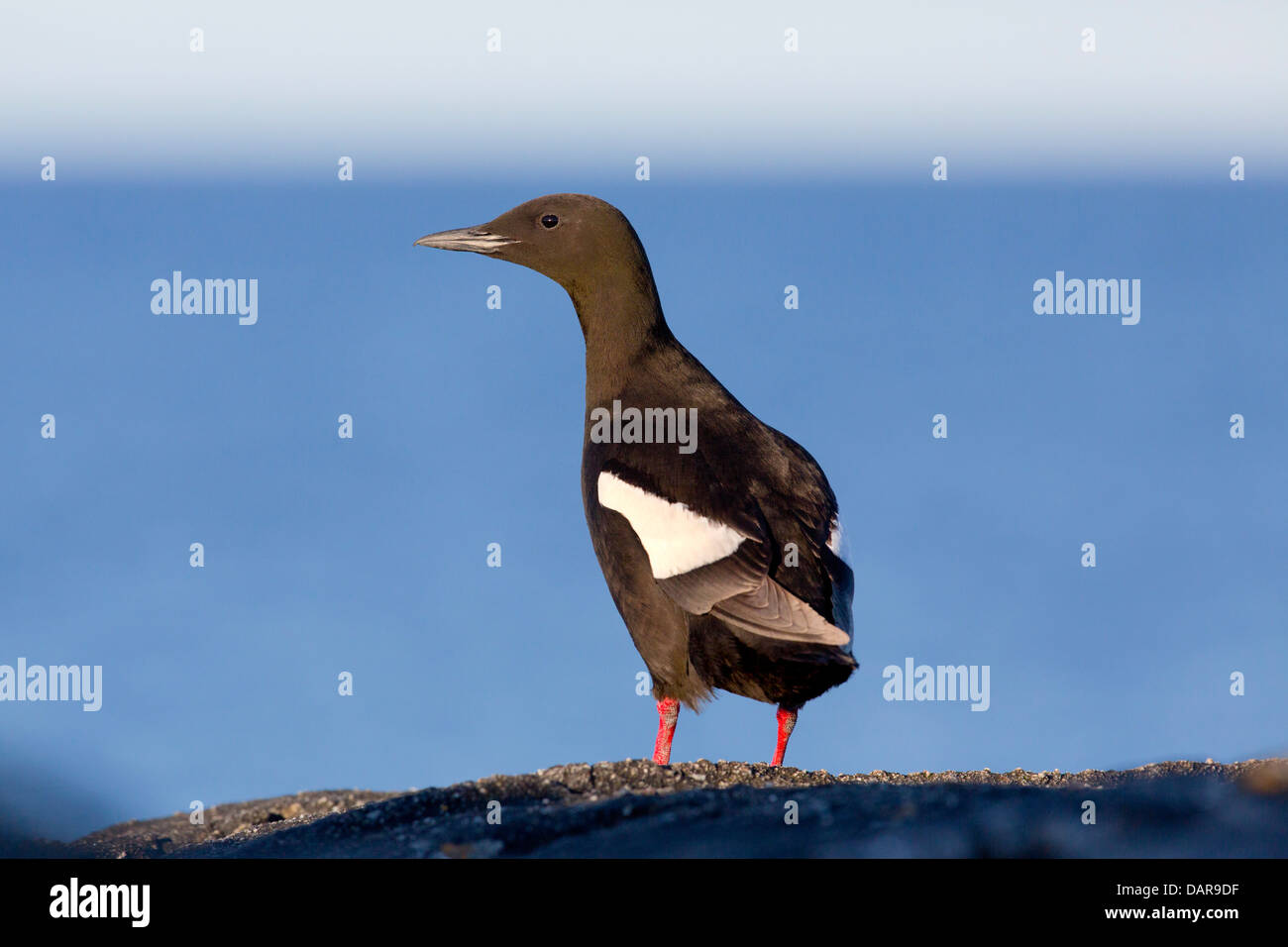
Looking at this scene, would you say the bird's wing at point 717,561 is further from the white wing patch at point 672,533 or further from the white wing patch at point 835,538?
the white wing patch at point 835,538

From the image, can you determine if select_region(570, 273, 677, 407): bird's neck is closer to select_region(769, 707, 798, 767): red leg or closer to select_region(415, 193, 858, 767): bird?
select_region(415, 193, 858, 767): bird

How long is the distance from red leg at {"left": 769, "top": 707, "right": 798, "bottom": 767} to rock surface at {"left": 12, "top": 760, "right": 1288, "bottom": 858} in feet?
0.98

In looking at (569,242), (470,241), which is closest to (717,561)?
(569,242)

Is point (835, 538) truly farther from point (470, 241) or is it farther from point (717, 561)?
point (470, 241)

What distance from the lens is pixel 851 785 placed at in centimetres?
627

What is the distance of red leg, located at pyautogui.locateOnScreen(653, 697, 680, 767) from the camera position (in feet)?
24.3

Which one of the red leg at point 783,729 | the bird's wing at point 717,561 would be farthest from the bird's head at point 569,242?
the red leg at point 783,729

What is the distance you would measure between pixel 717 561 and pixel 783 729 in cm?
114

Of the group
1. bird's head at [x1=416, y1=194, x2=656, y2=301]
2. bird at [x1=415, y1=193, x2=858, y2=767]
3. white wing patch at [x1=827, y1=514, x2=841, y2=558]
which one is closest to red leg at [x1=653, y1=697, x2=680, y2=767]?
bird at [x1=415, y1=193, x2=858, y2=767]

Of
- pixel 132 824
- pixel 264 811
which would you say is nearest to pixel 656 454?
pixel 264 811

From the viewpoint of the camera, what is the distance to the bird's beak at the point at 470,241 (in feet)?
30.1
